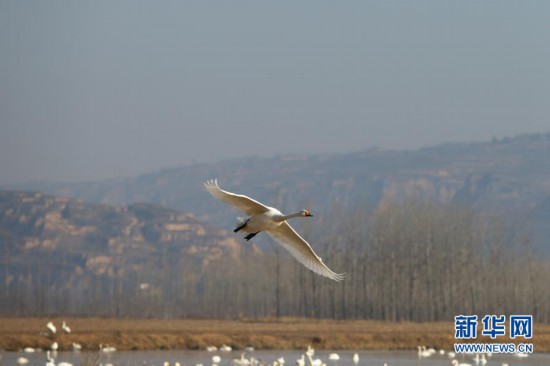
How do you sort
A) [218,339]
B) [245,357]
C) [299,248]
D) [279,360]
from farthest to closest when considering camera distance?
[218,339]
[245,357]
[279,360]
[299,248]

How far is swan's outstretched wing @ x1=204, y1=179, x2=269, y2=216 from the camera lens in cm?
1944

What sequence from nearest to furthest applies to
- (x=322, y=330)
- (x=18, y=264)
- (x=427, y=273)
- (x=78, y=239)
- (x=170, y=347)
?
(x=170, y=347) < (x=322, y=330) < (x=427, y=273) < (x=18, y=264) < (x=78, y=239)

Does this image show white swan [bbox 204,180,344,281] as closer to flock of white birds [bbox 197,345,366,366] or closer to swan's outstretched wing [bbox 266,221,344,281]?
swan's outstretched wing [bbox 266,221,344,281]

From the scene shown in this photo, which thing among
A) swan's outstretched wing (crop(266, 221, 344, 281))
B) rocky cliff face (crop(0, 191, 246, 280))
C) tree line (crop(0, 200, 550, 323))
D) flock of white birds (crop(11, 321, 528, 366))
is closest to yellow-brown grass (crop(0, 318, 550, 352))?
flock of white birds (crop(11, 321, 528, 366))

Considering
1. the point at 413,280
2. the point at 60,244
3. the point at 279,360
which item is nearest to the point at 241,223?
the point at 279,360

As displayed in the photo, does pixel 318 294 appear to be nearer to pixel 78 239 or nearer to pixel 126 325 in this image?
pixel 126 325

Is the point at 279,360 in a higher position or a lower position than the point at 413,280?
lower

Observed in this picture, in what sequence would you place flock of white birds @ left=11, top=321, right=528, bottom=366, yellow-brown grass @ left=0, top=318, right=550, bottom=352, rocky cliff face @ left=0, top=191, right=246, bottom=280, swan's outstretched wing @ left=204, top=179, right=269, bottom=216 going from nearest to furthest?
1. swan's outstretched wing @ left=204, top=179, right=269, bottom=216
2. flock of white birds @ left=11, top=321, right=528, bottom=366
3. yellow-brown grass @ left=0, top=318, right=550, bottom=352
4. rocky cliff face @ left=0, top=191, right=246, bottom=280

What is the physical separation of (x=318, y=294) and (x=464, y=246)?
10.7 meters

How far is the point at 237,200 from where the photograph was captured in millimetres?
19766

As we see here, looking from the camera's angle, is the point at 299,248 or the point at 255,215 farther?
the point at 299,248

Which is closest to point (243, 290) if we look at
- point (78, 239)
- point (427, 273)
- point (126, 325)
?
point (427, 273)

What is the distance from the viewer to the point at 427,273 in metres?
79.9

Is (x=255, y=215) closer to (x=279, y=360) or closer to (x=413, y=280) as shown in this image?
(x=279, y=360)
